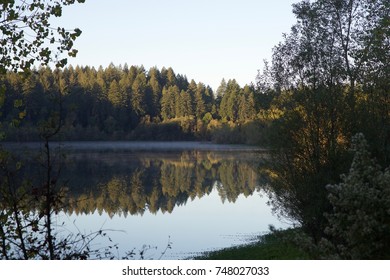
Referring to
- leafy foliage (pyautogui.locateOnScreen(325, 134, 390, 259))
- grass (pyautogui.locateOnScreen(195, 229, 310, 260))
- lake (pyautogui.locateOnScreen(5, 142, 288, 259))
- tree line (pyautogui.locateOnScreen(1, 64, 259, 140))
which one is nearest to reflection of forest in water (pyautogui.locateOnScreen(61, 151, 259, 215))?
lake (pyautogui.locateOnScreen(5, 142, 288, 259))

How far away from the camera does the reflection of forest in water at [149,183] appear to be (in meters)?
27.8

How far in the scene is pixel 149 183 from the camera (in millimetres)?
37000

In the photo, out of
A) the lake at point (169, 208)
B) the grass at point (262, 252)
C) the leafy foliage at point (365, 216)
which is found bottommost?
the lake at point (169, 208)

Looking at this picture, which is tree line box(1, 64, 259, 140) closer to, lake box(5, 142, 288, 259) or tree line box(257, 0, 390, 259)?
lake box(5, 142, 288, 259)

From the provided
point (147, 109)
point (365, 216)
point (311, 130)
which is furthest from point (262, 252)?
point (147, 109)

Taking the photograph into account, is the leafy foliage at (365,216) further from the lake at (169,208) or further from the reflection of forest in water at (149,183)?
the reflection of forest in water at (149,183)

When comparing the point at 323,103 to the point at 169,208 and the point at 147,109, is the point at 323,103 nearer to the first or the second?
the point at 169,208

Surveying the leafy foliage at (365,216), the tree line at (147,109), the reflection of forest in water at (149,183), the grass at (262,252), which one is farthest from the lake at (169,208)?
the tree line at (147,109)

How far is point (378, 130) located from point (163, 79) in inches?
4783

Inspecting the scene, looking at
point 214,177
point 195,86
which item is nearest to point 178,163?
point 214,177

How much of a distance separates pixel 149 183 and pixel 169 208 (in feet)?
31.9

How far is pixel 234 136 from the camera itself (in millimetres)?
92500

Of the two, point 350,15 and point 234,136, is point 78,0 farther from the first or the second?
point 234,136

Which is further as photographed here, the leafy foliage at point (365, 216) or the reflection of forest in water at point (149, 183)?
the reflection of forest in water at point (149, 183)
